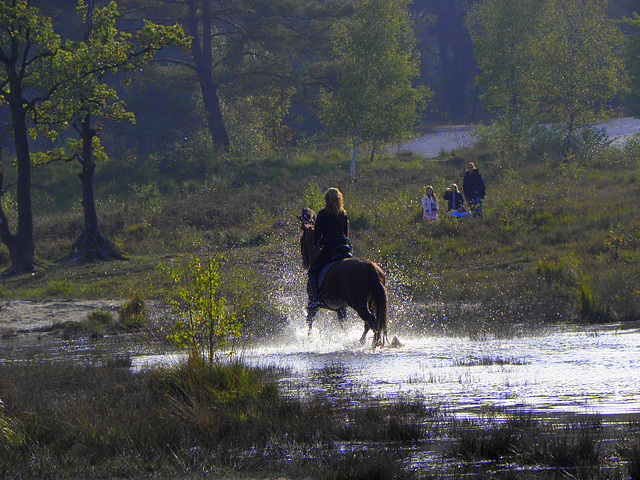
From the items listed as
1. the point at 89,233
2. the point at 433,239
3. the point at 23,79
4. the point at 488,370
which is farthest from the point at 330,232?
the point at 23,79

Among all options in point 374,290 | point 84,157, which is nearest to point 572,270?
point 374,290

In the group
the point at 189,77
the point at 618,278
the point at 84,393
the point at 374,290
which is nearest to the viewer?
the point at 84,393

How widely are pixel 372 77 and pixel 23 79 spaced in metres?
21.3

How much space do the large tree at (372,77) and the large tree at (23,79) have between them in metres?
20.1

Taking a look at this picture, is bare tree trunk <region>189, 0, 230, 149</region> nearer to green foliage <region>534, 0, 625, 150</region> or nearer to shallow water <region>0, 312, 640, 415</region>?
green foliage <region>534, 0, 625, 150</region>

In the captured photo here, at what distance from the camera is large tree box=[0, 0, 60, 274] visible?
19.6 m

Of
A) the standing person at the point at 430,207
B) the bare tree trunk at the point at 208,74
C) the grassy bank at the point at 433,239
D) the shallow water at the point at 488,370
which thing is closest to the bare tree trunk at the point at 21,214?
the grassy bank at the point at 433,239

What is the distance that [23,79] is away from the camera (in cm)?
2119

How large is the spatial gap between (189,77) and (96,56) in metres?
21.0

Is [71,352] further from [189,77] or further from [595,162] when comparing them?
[189,77]

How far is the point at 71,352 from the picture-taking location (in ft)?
34.3

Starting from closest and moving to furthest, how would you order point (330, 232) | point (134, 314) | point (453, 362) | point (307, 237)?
1. point (453, 362)
2. point (330, 232)
3. point (307, 237)
4. point (134, 314)

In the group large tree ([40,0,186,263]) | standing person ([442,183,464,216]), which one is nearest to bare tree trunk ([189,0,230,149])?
large tree ([40,0,186,263])

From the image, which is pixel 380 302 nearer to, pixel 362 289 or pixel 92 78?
pixel 362 289
